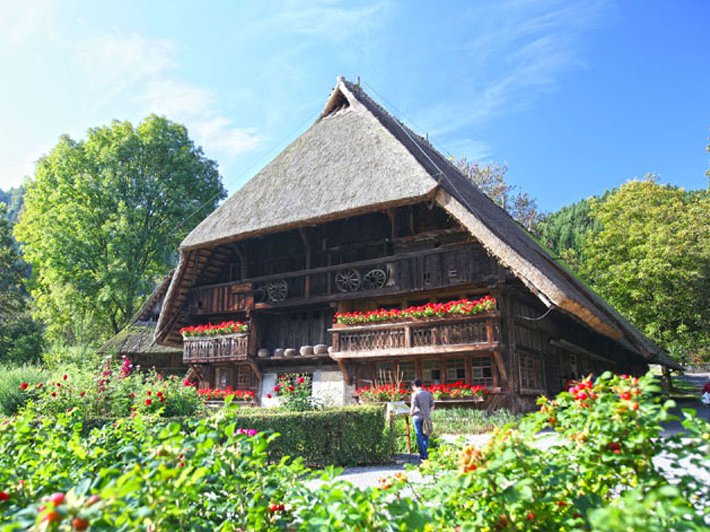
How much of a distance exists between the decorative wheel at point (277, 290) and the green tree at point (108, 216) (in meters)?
14.1

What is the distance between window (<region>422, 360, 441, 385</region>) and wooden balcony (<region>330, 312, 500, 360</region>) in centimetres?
125

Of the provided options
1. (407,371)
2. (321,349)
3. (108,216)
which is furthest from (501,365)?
(108,216)

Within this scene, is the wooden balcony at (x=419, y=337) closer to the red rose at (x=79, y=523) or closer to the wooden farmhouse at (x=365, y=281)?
the wooden farmhouse at (x=365, y=281)

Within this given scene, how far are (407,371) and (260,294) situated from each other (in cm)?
591

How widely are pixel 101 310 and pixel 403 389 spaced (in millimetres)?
22841

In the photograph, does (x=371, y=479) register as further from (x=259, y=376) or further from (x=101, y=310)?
(x=101, y=310)

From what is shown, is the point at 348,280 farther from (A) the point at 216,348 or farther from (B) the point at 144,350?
(B) the point at 144,350

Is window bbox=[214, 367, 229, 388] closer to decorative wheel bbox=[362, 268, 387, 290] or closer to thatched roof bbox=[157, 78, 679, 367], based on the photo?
thatched roof bbox=[157, 78, 679, 367]

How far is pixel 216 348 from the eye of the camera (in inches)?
765

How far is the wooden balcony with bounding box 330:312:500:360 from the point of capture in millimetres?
14531

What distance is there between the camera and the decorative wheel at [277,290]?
Result: 1852 cm

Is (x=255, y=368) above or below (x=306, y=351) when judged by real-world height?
below

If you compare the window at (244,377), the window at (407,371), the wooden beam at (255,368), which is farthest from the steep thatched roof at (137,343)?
the window at (407,371)

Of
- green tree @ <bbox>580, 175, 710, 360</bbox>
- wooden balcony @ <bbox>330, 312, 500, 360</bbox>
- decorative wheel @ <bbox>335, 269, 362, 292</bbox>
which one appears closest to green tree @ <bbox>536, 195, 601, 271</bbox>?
green tree @ <bbox>580, 175, 710, 360</bbox>
